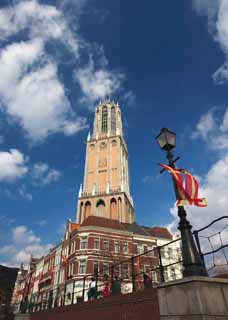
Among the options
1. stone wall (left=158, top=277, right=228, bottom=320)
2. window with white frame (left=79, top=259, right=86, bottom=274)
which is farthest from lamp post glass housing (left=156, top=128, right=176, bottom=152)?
window with white frame (left=79, top=259, right=86, bottom=274)

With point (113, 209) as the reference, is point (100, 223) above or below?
below

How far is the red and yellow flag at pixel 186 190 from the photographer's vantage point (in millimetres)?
5843

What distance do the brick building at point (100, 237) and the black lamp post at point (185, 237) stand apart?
44.5 ft

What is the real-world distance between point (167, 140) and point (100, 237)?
101ft

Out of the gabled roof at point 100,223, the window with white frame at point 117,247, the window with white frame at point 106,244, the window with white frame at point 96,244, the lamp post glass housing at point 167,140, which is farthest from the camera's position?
the gabled roof at point 100,223

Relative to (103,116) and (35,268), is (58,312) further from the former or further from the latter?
(103,116)

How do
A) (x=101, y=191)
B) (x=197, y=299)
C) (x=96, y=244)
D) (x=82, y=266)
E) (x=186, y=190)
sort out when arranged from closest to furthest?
(x=197, y=299), (x=186, y=190), (x=82, y=266), (x=96, y=244), (x=101, y=191)

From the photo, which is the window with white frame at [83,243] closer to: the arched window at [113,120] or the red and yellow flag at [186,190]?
the red and yellow flag at [186,190]

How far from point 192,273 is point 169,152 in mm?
3050

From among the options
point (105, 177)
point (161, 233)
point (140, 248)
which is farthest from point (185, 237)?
point (105, 177)

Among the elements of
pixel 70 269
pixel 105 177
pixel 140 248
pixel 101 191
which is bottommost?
pixel 70 269

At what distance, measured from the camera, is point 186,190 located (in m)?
6.02

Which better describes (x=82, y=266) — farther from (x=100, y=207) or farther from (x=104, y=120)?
(x=104, y=120)

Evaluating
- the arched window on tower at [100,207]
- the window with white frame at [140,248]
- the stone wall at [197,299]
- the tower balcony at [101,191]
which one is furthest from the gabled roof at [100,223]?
the stone wall at [197,299]
